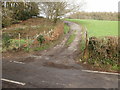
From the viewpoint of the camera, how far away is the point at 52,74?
28.2 ft

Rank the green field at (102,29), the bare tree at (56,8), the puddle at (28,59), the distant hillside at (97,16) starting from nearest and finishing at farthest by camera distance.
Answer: the puddle at (28,59) < the green field at (102,29) < the bare tree at (56,8) < the distant hillside at (97,16)

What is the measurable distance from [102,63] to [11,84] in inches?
252

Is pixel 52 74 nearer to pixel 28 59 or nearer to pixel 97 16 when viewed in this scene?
pixel 28 59

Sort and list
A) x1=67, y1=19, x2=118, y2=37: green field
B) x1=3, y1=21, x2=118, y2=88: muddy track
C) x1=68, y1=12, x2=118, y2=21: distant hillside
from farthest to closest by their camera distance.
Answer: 1. x1=68, y1=12, x2=118, y2=21: distant hillside
2. x1=67, y1=19, x2=118, y2=37: green field
3. x1=3, y1=21, x2=118, y2=88: muddy track

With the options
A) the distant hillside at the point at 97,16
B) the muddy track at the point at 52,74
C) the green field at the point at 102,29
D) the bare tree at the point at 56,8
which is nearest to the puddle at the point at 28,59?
the muddy track at the point at 52,74

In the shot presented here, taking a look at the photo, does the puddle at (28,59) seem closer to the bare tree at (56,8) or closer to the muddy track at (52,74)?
the muddy track at (52,74)

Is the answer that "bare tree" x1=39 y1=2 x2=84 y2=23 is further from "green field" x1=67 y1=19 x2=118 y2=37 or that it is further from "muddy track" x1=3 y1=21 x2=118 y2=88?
"muddy track" x1=3 y1=21 x2=118 y2=88

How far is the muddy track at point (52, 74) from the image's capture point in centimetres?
729

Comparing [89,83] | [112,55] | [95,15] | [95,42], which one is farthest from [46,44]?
[95,15]

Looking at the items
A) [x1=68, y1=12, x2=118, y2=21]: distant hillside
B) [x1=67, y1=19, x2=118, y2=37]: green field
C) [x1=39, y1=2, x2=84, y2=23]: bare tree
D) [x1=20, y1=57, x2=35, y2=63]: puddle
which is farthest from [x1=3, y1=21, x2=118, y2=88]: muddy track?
[x1=68, y1=12, x2=118, y2=21]: distant hillside

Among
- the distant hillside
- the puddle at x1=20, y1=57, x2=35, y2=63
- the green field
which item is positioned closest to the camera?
the puddle at x1=20, y1=57, x2=35, y2=63

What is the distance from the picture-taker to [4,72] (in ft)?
29.4

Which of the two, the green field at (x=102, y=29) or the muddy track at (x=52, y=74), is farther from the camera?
the green field at (x=102, y=29)

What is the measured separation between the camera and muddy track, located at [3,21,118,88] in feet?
23.9
